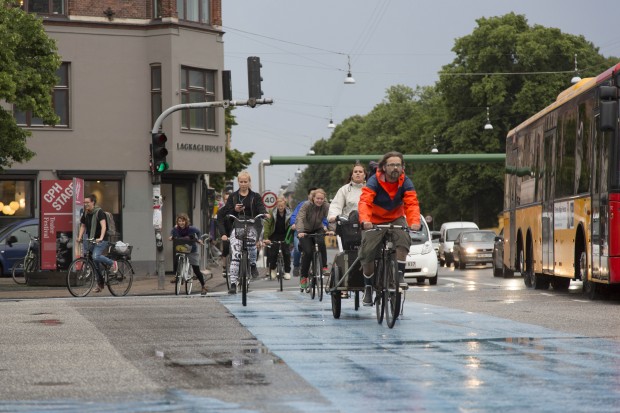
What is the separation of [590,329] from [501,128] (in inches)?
2353

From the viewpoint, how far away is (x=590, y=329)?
1327 cm

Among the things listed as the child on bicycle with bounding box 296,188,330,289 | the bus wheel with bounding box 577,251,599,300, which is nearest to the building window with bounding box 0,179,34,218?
the child on bicycle with bounding box 296,188,330,289

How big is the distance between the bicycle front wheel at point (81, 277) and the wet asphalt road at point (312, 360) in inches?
265

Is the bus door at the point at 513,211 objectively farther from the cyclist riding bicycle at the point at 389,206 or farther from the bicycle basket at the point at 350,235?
the cyclist riding bicycle at the point at 389,206

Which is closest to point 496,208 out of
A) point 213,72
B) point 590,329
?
point 213,72

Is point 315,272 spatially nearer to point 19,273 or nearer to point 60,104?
point 19,273

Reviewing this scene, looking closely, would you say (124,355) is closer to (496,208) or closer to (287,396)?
(287,396)

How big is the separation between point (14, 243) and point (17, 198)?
14.1ft

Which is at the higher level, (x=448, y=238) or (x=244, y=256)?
(x=244, y=256)

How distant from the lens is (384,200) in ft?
45.1

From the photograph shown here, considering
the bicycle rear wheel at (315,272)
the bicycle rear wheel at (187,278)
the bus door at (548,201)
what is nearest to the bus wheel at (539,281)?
the bus door at (548,201)

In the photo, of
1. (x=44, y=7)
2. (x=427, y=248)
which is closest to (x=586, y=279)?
(x=427, y=248)

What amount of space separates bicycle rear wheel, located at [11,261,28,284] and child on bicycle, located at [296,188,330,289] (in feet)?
39.3

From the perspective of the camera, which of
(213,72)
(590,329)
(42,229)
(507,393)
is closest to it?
(507,393)
